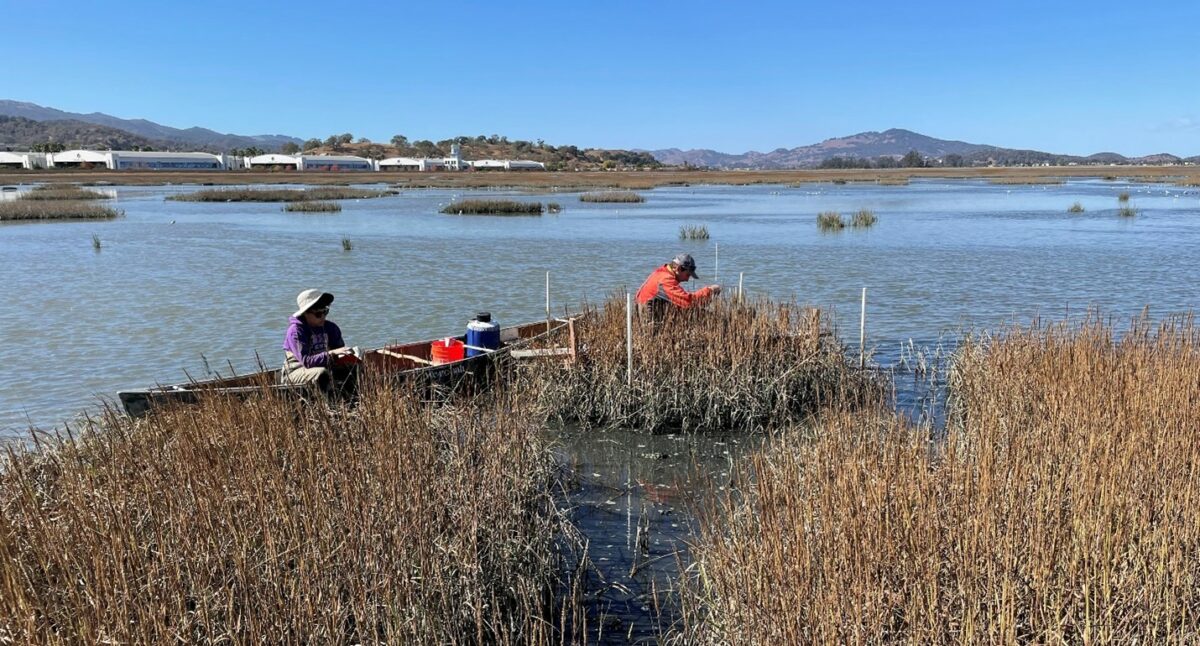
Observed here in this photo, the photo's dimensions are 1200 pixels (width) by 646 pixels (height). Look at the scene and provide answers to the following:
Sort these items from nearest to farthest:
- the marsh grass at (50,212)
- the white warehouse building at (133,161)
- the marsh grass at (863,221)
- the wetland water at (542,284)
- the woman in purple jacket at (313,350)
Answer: the woman in purple jacket at (313,350), the wetland water at (542,284), the marsh grass at (863,221), the marsh grass at (50,212), the white warehouse building at (133,161)

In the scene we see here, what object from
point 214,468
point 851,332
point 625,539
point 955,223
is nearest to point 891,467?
point 625,539

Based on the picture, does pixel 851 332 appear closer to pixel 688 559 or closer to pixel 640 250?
pixel 688 559

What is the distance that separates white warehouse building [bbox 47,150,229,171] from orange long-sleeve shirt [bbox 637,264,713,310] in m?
125

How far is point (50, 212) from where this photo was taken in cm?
3766

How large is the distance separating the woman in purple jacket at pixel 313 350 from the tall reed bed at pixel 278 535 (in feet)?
5.40

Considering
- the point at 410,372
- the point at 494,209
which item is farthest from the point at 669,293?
the point at 494,209

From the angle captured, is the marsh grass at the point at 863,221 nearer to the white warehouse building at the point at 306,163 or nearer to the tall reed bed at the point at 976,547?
the tall reed bed at the point at 976,547

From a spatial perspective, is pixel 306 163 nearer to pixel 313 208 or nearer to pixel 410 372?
pixel 313 208

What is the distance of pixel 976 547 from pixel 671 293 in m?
6.21

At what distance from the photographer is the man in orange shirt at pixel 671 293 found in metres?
9.50

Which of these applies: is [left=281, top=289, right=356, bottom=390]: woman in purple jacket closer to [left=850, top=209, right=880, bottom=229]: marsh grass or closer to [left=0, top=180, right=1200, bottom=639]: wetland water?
[left=0, top=180, right=1200, bottom=639]: wetland water

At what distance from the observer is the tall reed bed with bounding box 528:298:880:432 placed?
8.80m

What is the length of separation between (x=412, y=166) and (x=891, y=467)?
507 ft

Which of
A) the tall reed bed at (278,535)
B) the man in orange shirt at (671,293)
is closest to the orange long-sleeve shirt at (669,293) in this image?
the man in orange shirt at (671,293)
